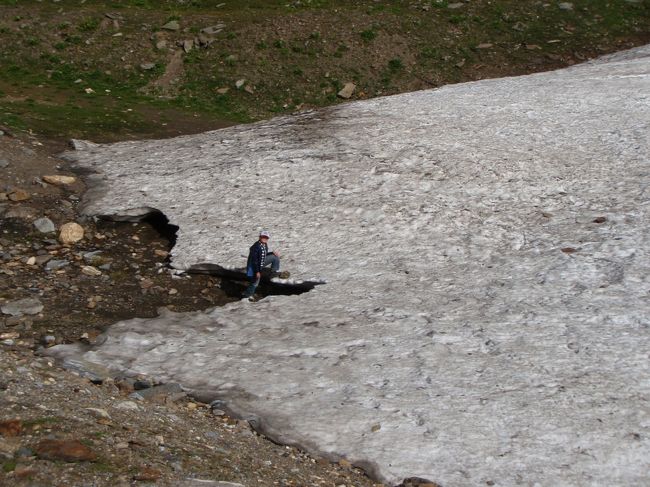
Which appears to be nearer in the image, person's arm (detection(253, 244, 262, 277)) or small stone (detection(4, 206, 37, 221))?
person's arm (detection(253, 244, 262, 277))

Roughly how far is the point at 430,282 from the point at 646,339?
4015 mm

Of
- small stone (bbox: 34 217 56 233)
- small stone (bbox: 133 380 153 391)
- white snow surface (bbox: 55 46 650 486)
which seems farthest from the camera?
small stone (bbox: 34 217 56 233)

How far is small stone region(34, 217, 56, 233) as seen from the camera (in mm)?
17656

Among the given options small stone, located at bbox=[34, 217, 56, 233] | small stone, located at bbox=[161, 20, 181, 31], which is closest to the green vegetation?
small stone, located at bbox=[161, 20, 181, 31]

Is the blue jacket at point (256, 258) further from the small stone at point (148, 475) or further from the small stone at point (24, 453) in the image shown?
the small stone at point (24, 453)

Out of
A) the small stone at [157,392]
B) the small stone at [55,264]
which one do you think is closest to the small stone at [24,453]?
the small stone at [157,392]

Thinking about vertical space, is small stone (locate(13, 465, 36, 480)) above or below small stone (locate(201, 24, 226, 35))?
below

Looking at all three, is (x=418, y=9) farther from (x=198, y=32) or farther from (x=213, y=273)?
(x=213, y=273)

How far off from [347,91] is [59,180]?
14.7m

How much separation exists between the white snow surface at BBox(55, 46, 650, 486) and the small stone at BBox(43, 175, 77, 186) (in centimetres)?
79

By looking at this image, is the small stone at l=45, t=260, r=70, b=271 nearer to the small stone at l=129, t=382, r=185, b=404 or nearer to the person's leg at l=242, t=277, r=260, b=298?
the person's leg at l=242, t=277, r=260, b=298

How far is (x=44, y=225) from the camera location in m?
17.8

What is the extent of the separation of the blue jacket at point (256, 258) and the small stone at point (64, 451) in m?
6.40

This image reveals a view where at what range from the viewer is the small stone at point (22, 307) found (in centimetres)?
1411
